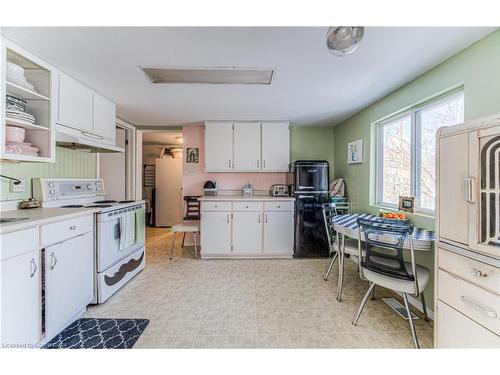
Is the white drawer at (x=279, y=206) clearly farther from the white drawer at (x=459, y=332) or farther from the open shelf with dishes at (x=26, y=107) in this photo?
the open shelf with dishes at (x=26, y=107)

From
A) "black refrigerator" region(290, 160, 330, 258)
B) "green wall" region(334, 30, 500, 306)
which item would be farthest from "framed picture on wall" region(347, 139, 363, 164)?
"black refrigerator" region(290, 160, 330, 258)

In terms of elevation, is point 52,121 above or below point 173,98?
below

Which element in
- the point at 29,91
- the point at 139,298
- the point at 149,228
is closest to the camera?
the point at 29,91

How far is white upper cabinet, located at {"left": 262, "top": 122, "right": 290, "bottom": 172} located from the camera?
3594mm

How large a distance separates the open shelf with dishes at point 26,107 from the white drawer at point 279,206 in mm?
2517

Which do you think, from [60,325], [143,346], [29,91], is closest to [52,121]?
[29,91]

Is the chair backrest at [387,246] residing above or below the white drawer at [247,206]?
below

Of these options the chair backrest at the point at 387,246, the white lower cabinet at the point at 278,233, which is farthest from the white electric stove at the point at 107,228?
the chair backrest at the point at 387,246

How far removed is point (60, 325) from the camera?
1.62 metres

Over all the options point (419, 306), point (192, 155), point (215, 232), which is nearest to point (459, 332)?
point (419, 306)

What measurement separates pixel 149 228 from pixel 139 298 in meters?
3.47

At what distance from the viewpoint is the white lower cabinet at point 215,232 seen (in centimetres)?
328

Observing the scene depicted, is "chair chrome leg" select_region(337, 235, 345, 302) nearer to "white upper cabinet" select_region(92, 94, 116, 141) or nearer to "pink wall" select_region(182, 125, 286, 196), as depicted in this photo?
"pink wall" select_region(182, 125, 286, 196)
